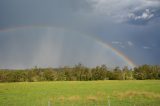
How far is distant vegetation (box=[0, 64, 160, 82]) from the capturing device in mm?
143850


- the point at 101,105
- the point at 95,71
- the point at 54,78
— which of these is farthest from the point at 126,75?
the point at 101,105

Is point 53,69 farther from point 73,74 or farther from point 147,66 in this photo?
point 147,66

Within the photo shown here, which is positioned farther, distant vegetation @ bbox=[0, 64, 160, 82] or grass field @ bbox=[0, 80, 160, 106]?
distant vegetation @ bbox=[0, 64, 160, 82]

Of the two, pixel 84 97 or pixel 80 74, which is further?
pixel 80 74

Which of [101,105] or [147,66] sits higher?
[147,66]

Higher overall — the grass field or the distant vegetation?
the distant vegetation

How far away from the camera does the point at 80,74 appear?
152 m

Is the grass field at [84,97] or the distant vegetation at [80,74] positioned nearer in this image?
the grass field at [84,97]

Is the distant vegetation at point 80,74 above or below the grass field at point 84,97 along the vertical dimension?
above

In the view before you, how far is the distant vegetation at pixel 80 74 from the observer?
14385cm

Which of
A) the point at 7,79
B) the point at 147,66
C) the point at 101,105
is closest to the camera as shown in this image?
the point at 101,105

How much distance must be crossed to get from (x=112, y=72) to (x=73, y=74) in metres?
20.3

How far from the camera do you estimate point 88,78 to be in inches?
5979

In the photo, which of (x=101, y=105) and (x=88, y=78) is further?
(x=88, y=78)
